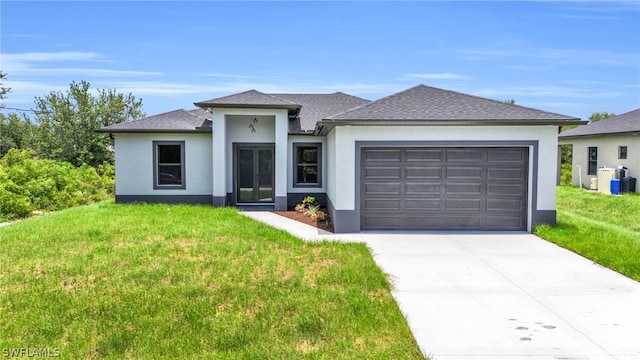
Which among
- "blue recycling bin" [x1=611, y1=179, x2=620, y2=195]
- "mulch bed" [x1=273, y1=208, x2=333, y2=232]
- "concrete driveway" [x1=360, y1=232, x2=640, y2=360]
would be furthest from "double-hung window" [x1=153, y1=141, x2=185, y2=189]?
"blue recycling bin" [x1=611, y1=179, x2=620, y2=195]

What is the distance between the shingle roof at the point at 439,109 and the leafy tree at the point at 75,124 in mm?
22033

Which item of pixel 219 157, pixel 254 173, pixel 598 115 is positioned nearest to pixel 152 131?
pixel 219 157

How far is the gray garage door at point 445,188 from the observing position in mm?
10836

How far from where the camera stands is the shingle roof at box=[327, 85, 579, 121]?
34.3 feet

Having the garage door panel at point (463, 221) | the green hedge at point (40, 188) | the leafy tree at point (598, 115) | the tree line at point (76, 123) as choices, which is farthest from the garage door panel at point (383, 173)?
the leafy tree at point (598, 115)

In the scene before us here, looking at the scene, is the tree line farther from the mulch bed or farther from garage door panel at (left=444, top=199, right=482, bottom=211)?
garage door panel at (left=444, top=199, right=482, bottom=211)

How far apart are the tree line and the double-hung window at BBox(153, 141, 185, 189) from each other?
13411mm

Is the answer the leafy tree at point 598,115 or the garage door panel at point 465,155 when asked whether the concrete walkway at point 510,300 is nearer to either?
the garage door panel at point 465,155

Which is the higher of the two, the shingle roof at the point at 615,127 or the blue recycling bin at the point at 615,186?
the shingle roof at the point at 615,127

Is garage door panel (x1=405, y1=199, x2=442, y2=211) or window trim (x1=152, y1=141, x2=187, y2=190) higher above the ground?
window trim (x1=152, y1=141, x2=187, y2=190)

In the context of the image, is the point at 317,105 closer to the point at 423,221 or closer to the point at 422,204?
the point at 422,204

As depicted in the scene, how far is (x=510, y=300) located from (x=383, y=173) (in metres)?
5.59

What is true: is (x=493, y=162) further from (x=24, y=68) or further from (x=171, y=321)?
(x=24, y=68)

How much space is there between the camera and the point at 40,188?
1622cm
